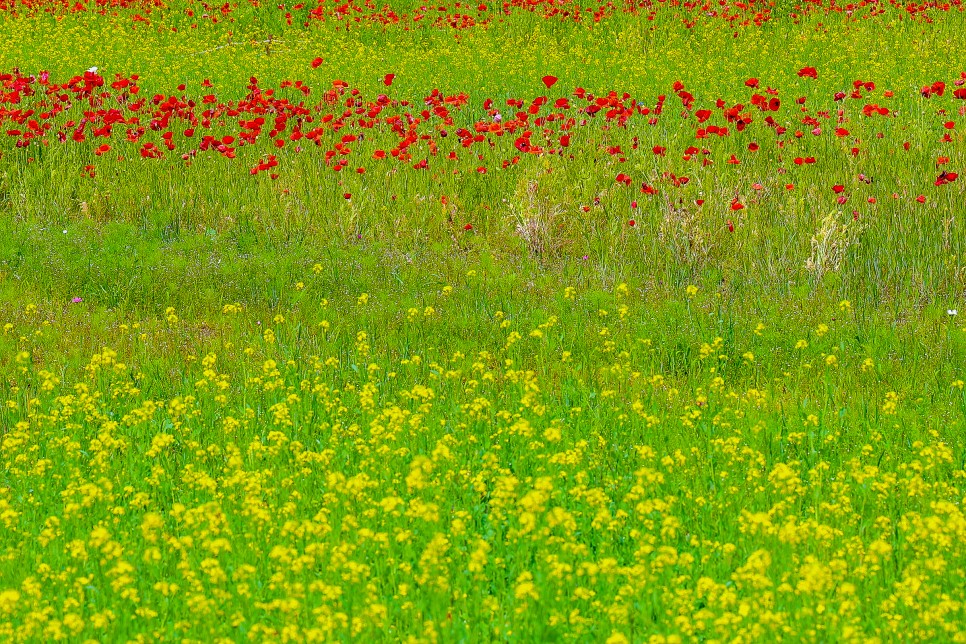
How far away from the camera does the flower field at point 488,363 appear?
13.1 ft

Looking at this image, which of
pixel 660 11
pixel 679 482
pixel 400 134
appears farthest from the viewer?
pixel 660 11

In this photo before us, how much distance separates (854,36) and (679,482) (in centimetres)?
1159

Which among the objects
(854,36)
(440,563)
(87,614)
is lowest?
(87,614)

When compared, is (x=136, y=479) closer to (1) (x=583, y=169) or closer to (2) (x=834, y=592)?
(2) (x=834, y=592)

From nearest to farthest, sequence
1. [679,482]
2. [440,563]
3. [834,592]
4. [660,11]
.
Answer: [440,563] < [834,592] < [679,482] < [660,11]

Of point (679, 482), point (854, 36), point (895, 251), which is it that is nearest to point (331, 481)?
point (679, 482)

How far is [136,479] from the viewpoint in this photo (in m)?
5.11

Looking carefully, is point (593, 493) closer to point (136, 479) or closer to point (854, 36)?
point (136, 479)

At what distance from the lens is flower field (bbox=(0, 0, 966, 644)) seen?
13.1 feet

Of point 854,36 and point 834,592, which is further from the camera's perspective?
point 854,36

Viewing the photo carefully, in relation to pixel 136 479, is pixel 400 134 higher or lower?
higher

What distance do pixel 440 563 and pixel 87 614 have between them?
126 centimetres

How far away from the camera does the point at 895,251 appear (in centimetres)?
814

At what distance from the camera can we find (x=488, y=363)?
22.9 feet
